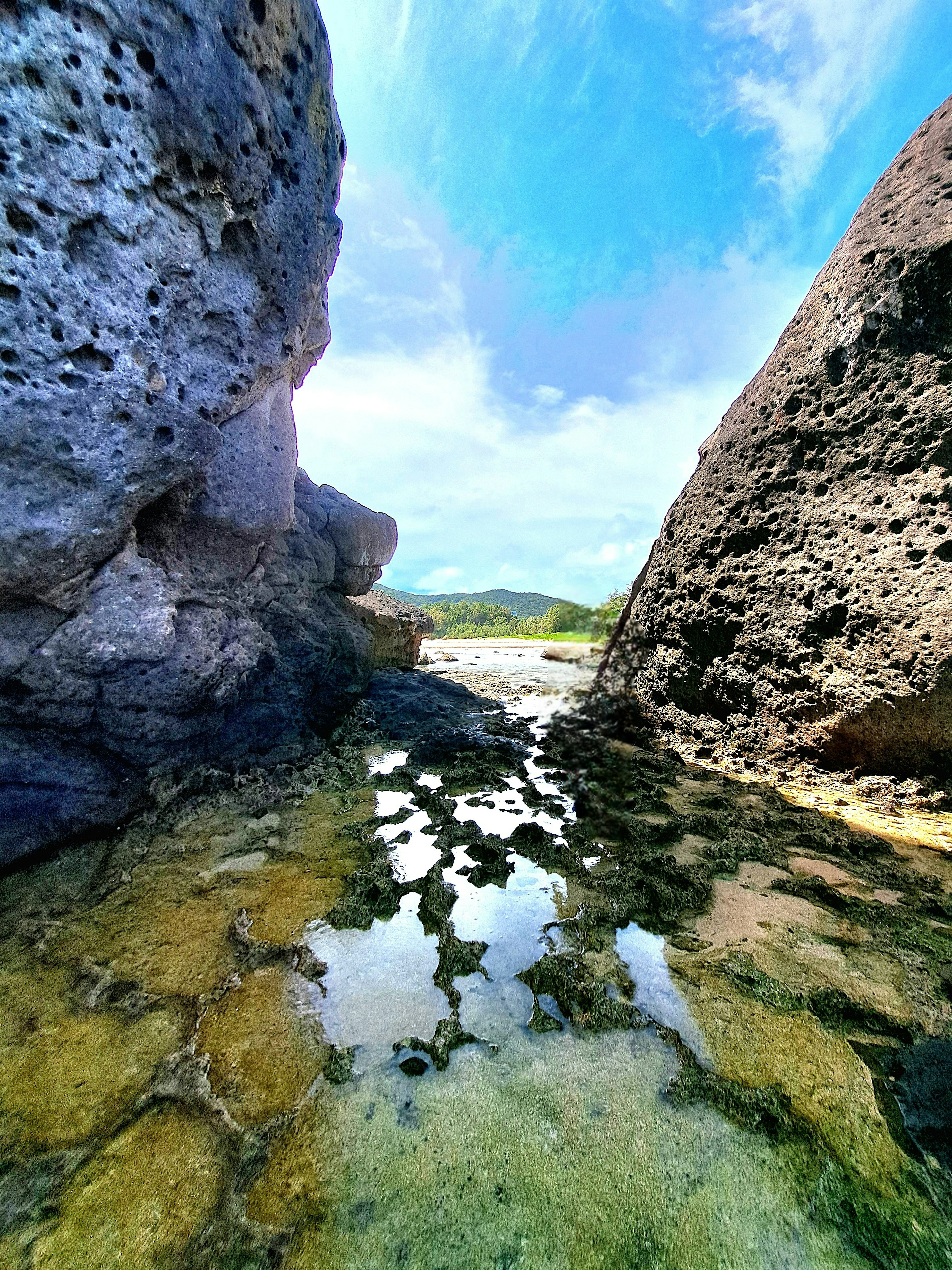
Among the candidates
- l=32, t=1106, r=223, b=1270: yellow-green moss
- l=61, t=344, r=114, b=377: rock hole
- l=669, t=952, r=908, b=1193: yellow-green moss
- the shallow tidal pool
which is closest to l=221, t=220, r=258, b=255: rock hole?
l=61, t=344, r=114, b=377: rock hole

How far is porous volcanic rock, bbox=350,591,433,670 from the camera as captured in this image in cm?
1060

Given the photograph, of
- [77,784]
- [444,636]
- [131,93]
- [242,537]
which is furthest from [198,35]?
[444,636]

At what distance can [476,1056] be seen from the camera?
8.27ft

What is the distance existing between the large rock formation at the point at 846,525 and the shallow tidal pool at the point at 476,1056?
1963 mm

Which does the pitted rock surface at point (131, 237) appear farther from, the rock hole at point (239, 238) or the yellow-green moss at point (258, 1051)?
the yellow-green moss at point (258, 1051)

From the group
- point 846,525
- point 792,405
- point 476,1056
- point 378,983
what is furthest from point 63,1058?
point 792,405

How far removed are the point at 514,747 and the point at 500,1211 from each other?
6.02 meters

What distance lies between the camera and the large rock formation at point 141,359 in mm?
3520

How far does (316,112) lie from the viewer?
203 inches

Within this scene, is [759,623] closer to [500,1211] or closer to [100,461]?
[500,1211]

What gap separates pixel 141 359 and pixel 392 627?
7688mm

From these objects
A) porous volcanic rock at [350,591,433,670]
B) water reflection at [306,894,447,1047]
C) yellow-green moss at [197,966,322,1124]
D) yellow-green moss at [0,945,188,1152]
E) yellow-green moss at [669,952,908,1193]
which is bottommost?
yellow-green moss at [0,945,188,1152]

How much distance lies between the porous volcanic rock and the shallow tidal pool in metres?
6.38

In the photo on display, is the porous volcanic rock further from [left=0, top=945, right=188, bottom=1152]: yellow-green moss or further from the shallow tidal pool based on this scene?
[left=0, top=945, right=188, bottom=1152]: yellow-green moss
